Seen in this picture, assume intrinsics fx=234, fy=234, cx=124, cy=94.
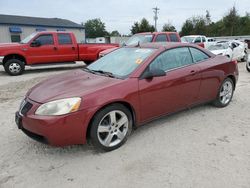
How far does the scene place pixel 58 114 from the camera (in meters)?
2.93

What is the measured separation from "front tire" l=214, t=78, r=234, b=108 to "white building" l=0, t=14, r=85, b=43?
35.2 meters

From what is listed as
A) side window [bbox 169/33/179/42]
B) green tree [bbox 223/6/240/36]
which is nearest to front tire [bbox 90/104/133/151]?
side window [bbox 169/33/179/42]

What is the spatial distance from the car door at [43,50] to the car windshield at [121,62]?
22.5 ft

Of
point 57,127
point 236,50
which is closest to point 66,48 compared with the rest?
point 57,127

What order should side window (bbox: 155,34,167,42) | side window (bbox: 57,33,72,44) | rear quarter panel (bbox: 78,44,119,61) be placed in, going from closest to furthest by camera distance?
1. side window (bbox: 155,34,167,42)
2. side window (bbox: 57,33,72,44)
3. rear quarter panel (bbox: 78,44,119,61)

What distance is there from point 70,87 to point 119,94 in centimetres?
71

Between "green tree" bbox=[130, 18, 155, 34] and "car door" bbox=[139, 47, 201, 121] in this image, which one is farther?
"green tree" bbox=[130, 18, 155, 34]

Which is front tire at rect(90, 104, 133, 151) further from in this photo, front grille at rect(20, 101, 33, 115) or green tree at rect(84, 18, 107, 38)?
green tree at rect(84, 18, 107, 38)

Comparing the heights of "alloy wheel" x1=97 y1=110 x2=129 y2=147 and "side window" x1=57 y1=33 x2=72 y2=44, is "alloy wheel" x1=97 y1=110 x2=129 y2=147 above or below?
below

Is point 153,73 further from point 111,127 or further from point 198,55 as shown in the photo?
point 198,55

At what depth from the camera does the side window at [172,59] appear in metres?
3.92

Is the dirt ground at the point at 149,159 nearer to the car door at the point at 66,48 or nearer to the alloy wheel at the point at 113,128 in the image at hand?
the alloy wheel at the point at 113,128

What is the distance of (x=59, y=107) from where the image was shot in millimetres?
2979

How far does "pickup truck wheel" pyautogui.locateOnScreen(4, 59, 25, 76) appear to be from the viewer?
9.90m
